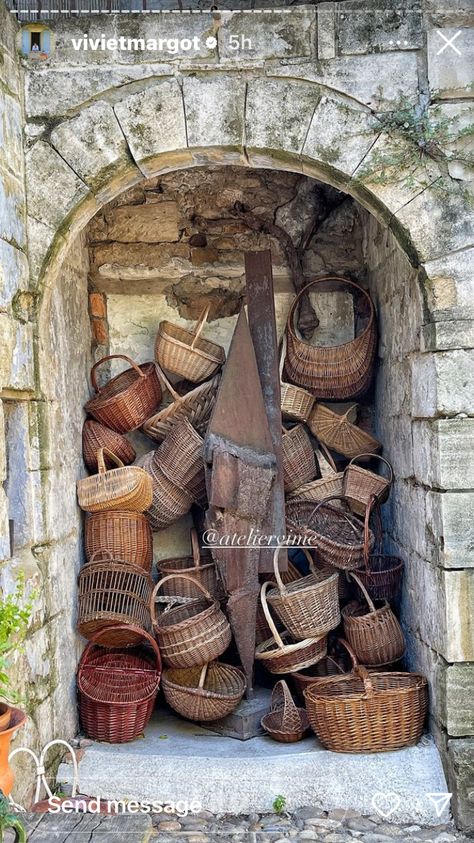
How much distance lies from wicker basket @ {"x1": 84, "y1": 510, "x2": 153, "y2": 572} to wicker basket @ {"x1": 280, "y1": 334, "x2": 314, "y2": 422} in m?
1.15

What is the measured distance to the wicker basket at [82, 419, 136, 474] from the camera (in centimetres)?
517

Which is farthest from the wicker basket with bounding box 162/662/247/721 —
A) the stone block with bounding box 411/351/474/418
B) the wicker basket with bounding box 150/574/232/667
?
the stone block with bounding box 411/351/474/418

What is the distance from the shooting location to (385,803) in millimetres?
4031

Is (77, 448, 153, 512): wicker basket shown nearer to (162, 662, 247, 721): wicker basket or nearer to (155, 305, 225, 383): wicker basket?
(155, 305, 225, 383): wicker basket

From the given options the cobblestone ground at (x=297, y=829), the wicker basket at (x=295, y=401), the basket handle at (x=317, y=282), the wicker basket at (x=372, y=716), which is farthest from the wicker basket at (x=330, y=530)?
the cobblestone ground at (x=297, y=829)

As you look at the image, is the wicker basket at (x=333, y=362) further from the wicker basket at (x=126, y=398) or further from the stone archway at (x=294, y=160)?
the stone archway at (x=294, y=160)

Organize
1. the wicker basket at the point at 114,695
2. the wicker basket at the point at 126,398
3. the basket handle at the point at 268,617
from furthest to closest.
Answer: the wicker basket at the point at 126,398, the basket handle at the point at 268,617, the wicker basket at the point at 114,695

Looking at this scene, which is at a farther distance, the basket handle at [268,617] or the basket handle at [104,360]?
the basket handle at [104,360]

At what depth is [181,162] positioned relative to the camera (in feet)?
14.4

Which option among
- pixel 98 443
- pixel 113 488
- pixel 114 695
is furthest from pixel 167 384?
pixel 114 695

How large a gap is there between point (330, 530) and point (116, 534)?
1295mm

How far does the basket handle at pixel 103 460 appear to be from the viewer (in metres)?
4.96

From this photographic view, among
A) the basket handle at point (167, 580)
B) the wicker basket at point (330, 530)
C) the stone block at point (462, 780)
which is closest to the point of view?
the stone block at point (462, 780)

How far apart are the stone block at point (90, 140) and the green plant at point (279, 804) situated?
316cm
